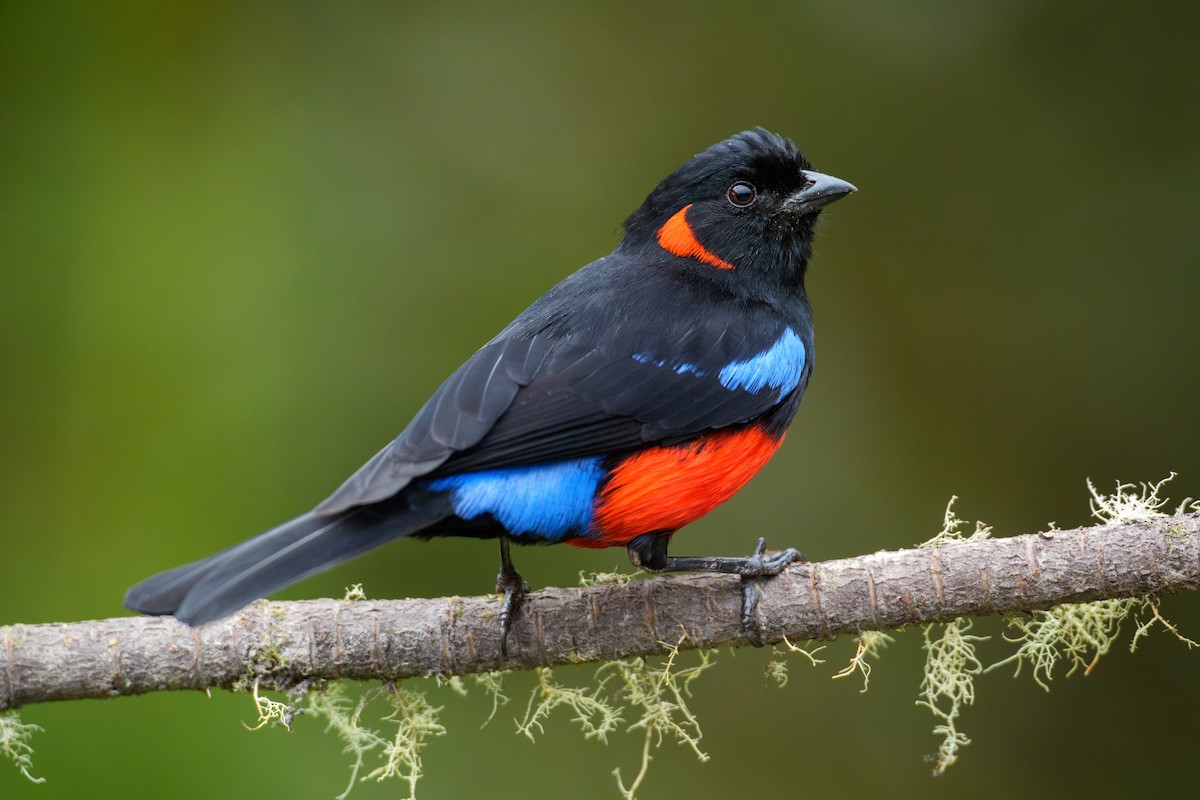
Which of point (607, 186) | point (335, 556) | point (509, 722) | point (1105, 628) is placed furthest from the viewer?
point (607, 186)

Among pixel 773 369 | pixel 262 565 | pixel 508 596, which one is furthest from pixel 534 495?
pixel 773 369

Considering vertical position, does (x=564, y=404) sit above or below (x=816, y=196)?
below

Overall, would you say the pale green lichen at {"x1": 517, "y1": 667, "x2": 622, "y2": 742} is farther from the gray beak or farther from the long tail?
the gray beak

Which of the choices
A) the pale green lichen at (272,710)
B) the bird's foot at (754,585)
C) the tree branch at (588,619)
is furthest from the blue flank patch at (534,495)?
the pale green lichen at (272,710)

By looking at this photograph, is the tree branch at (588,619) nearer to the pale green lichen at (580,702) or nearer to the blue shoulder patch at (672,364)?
the pale green lichen at (580,702)

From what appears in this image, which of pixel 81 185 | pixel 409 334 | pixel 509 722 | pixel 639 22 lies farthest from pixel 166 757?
pixel 639 22

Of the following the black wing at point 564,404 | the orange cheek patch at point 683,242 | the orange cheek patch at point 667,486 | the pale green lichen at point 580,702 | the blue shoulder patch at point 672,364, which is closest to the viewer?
the black wing at point 564,404

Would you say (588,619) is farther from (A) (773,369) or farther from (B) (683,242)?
(B) (683,242)

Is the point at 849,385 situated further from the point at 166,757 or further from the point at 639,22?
the point at 166,757
